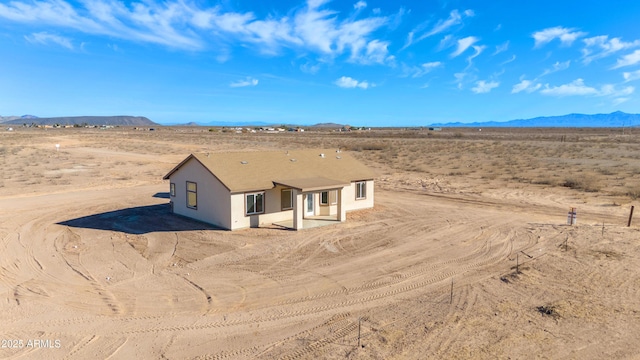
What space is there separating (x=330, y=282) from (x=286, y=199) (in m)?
9.06

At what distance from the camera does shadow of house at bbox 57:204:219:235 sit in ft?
70.2

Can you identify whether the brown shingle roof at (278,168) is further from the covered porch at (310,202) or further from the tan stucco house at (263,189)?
the covered porch at (310,202)

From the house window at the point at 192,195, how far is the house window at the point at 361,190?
940 cm

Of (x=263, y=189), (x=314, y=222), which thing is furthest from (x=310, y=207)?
(x=263, y=189)

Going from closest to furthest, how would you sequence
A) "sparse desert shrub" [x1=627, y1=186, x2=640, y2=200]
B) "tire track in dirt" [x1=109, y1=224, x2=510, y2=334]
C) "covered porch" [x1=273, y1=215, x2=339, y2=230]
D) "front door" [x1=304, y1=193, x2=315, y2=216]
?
"tire track in dirt" [x1=109, y1=224, x2=510, y2=334] → "covered porch" [x1=273, y1=215, x2=339, y2=230] → "front door" [x1=304, y1=193, x2=315, y2=216] → "sparse desert shrub" [x1=627, y1=186, x2=640, y2=200]

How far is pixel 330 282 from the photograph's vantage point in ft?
48.1

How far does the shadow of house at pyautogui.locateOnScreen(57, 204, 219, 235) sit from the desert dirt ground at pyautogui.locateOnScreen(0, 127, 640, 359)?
12 centimetres

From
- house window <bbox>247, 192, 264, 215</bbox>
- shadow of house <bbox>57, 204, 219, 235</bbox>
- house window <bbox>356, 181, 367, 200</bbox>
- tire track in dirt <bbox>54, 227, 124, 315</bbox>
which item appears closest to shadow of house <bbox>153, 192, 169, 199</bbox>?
shadow of house <bbox>57, 204, 219, 235</bbox>

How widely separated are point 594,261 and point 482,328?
8047 mm

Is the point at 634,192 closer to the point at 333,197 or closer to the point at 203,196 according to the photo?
the point at 333,197

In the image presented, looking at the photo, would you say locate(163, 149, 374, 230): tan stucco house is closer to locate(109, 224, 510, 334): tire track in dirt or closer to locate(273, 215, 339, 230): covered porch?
locate(273, 215, 339, 230): covered porch

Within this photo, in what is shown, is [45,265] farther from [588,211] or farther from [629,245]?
[588,211]

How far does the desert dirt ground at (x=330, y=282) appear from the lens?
10.6 metres

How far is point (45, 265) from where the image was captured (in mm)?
16000
